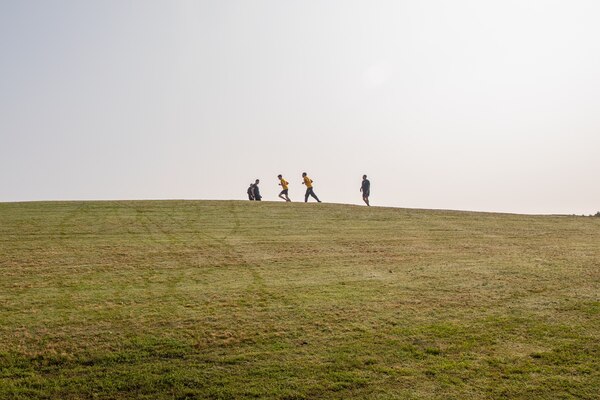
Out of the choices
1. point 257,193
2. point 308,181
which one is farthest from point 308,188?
point 257,193

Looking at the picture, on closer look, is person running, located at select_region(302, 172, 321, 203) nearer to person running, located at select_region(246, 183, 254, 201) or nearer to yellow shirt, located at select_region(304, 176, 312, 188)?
yellow shirt, located at select_region(304, 176, 312, 188)

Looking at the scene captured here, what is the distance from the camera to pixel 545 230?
77.8 feet

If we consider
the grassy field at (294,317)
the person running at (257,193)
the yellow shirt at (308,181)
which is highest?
the yellow shirt at (308,181)

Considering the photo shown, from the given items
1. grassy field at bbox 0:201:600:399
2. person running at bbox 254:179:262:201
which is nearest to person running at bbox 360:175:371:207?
person running at bbox 254:179:262:201

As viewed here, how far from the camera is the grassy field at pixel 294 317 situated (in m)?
7.93

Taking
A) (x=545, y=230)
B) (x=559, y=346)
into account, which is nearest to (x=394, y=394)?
(x=559, y=346)

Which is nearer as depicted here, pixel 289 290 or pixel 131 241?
pixel 289 290

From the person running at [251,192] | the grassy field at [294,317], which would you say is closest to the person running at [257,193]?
the person running at [251,192]

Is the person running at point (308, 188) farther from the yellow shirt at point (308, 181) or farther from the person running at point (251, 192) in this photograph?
the person running at point (251, 192)

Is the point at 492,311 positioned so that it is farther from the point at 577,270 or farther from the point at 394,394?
the point at 577,270

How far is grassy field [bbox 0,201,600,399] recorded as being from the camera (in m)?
7.93

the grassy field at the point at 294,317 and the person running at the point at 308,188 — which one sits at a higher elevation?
the person running at the point at 308,188

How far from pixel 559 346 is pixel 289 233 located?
1305 centimetres

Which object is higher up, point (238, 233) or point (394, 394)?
point (238, 233)
